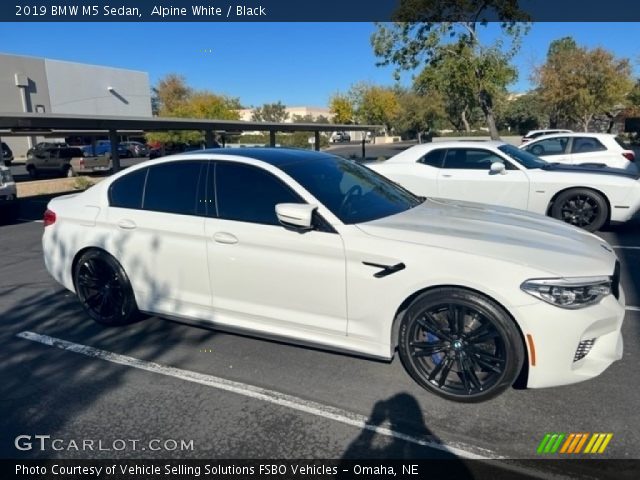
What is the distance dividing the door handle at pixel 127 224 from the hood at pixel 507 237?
6.82ft

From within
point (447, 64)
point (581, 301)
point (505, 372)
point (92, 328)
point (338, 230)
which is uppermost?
point (447, 64)

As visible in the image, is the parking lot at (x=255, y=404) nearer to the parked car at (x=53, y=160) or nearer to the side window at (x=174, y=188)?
the side window at (x=174, y=188)

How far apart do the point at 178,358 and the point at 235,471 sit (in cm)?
Result: 149

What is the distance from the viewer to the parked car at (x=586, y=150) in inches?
386

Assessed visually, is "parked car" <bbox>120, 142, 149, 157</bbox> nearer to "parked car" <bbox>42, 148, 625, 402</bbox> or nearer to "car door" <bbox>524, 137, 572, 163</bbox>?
"car door" <bbox>524, 137, 572, 163</bbox>

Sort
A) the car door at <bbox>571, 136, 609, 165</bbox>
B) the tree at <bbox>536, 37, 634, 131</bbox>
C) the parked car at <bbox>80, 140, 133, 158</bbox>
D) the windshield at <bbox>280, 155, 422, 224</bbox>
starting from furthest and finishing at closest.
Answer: the tree at <bbox>536, 37, 634, 131</bbox>
the parked car at <bbox>80, 140, 133, 158</bbox>
the car door at <bbox>571, 136, 609, 165</bbox>
the windshield at <bbox>280, 155, 422, 224</bbox>

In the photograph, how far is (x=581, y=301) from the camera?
2.75m

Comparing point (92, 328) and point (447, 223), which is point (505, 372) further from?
point (92, 328)

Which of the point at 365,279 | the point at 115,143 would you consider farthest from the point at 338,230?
the point at 115,143

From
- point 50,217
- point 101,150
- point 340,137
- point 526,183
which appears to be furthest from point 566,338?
point 340,137

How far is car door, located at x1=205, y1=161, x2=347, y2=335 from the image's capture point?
320 cm

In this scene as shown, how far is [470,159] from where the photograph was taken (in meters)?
7.83

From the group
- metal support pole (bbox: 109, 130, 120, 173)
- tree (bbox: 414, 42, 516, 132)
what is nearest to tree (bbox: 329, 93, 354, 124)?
tree (bbox: 414, 42, 516, 132)

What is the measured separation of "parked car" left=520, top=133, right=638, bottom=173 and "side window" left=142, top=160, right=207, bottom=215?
9.25 m
